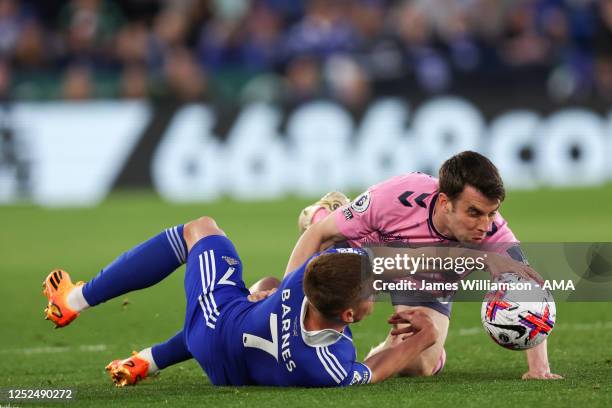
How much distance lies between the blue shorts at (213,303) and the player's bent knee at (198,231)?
0.14ft

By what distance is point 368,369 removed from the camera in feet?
20.0

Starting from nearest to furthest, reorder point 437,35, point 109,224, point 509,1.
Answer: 1. point 109,224
2. point 437,35
3. point 509,1

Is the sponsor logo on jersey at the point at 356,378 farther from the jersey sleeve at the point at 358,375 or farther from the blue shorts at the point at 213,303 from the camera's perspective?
the blue shorts at the point at 213,303

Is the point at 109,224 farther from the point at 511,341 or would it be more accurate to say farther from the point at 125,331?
the point at 511,341

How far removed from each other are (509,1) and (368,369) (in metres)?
16.7

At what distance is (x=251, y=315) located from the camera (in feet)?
20.0

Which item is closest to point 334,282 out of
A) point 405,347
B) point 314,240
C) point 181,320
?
point 405,347

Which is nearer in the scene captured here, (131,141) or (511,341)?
(511,341)

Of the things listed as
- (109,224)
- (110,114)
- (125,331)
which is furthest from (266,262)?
(110,114)

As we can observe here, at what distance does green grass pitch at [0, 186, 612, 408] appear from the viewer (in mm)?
5918

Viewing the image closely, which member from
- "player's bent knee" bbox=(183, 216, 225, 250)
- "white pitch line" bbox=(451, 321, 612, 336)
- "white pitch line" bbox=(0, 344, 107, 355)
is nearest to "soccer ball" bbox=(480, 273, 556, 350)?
"player's bent knee" bbox=(183, 216, 225, 250)

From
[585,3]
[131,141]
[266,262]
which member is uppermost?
[585,3]

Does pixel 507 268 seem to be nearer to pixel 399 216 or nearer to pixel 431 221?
pixel 431 221

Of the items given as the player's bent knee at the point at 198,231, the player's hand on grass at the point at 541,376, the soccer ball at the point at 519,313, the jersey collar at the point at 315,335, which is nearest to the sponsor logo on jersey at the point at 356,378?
the jersey collar at the point at 315,335
